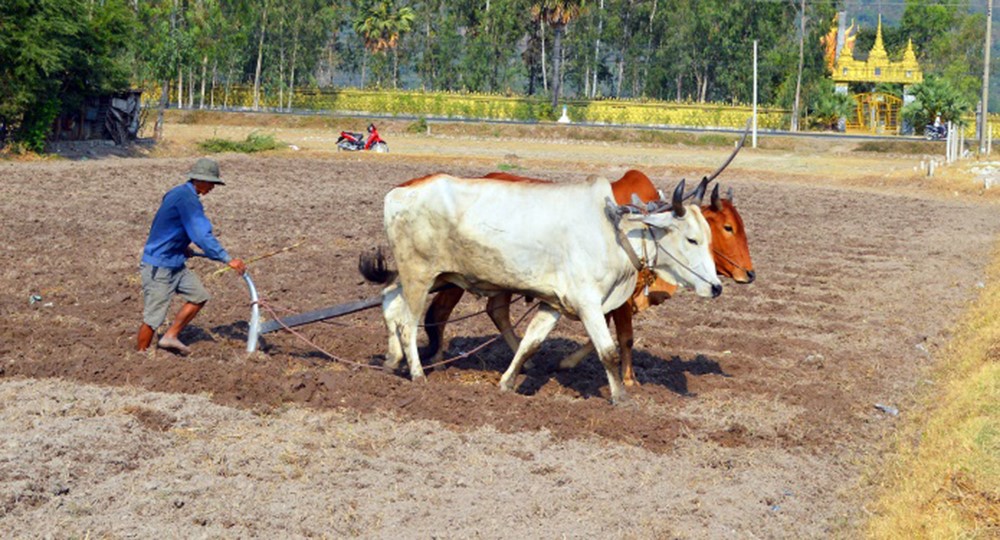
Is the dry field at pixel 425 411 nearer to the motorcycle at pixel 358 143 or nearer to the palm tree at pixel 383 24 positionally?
the motorcycle at pixel 358 143

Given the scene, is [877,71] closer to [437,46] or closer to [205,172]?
[437,46]

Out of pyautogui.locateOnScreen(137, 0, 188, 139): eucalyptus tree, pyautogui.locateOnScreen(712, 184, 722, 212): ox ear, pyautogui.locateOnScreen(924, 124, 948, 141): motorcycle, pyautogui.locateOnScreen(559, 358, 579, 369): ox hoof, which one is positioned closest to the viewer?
pyautogui.locateOnScreen(712, 184, 722, 212): ox ear

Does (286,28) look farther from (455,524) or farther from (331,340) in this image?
(455,524)

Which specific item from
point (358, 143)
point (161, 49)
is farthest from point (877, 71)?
point (161, 49)

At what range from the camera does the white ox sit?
8523 mm

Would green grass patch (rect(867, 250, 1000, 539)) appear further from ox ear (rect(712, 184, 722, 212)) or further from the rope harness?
ox ear (rect(712, 184, 722, 212))

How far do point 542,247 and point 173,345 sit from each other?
2874 millimetres

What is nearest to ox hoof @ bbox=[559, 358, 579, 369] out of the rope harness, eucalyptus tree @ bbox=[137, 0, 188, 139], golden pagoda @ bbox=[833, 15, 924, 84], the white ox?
the white ox

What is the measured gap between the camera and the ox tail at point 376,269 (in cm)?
941

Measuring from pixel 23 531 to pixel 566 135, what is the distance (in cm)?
4756

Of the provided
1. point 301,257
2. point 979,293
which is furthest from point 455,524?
point 979,293

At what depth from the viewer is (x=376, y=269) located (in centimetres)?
947

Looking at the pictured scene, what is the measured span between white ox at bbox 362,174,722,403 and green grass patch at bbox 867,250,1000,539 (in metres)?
1.77

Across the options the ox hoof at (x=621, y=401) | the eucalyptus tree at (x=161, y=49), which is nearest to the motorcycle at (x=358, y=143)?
the eucalyptus tree at (x=161, y=49)
